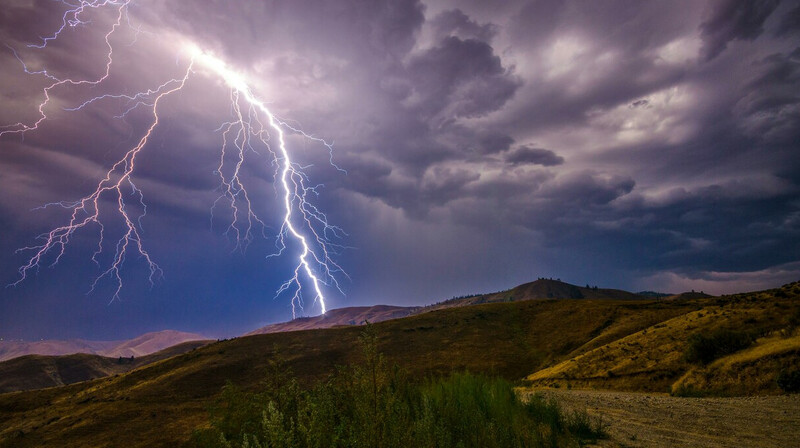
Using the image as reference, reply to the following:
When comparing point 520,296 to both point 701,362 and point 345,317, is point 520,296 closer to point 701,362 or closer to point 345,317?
point 345,317

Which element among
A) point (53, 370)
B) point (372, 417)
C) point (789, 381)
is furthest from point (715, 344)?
point (53, 370)

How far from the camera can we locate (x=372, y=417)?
3.80m

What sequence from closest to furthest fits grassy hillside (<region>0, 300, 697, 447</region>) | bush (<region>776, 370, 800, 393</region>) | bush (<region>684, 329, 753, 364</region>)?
bush (<region>776, 370, 800, 393</region>) < bush (<region>684, 329, 753, 364</region>) < grassy hillside (<region>0, 300, 697, 447</region>)

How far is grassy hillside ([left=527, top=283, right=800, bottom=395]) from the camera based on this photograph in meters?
12.6

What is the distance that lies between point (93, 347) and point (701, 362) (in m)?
233

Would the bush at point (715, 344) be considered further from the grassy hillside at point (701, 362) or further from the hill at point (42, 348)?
the hill at point (42, 348)

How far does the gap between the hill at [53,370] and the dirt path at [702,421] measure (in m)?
68.3

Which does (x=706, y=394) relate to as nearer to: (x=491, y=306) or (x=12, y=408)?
(x=491, y=306)

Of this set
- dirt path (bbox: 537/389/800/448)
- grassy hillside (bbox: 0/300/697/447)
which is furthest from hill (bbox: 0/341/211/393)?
dirt path (bbox: 537/389/800/448)

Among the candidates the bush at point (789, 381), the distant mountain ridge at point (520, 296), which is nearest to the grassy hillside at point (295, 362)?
the bush at point (789, 381)

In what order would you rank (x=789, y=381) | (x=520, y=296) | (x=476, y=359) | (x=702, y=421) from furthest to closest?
(x=520, y=296) → (x=476, y=359) → (x=789, y=381) → (x=702, y=421)

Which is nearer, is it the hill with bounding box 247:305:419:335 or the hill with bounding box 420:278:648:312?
the hill with bounding box 420:278:648:312

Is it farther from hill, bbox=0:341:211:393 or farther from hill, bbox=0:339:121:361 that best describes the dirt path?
hill, bbox=0:339:121:361

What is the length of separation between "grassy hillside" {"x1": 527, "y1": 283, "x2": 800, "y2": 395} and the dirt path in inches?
83.0
